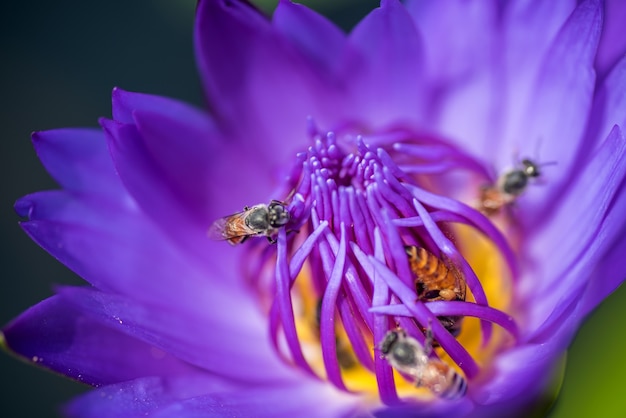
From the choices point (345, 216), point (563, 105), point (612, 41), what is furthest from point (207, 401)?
point (612, 41)

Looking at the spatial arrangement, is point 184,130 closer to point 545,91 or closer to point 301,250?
point 301,250

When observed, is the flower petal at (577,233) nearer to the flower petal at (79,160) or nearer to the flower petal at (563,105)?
the flower petal at (563,105)

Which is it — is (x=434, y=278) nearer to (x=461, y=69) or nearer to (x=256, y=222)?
(x=256, y=222)

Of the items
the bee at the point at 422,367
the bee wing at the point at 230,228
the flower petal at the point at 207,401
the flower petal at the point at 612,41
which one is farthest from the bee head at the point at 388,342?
the flower petal at the point at 612,41

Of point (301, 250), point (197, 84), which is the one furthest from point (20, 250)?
point (301, 250)

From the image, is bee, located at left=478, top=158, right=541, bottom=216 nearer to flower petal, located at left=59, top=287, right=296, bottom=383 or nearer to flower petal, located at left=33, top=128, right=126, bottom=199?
flower petal, located at left=59, top=287, right=296, bottom=383
